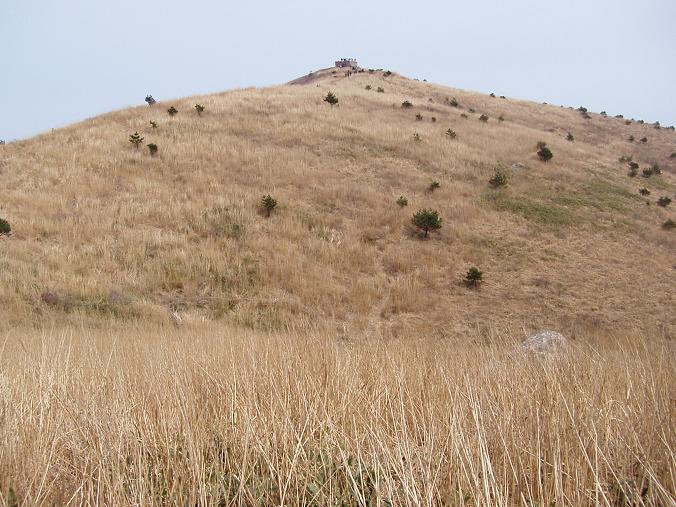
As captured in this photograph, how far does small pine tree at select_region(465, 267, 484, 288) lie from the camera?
1395 cm

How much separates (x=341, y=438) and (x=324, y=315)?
9747mm

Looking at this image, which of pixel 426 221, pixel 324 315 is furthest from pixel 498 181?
pixel 324 315

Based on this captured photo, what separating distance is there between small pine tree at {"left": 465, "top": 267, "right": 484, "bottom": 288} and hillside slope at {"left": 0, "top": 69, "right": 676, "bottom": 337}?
1.18ft

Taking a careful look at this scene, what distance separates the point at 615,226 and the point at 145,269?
18.9 metres

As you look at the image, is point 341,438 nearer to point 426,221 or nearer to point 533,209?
point 426,221

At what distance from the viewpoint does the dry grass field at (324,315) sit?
1.90m

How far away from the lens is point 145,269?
13.0m

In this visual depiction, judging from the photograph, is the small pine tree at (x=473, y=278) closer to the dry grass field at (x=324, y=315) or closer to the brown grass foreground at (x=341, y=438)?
the dry grass field at (x=324, y=315)

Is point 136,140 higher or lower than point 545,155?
higher

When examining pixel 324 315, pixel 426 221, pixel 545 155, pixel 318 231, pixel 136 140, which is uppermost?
pixel 136 140

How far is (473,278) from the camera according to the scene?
550 inches

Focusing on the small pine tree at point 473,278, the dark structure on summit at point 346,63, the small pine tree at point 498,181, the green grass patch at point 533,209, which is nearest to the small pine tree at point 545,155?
the small pine tree at point 498,181

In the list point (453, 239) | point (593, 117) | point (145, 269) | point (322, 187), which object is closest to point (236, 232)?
point (145, 269)

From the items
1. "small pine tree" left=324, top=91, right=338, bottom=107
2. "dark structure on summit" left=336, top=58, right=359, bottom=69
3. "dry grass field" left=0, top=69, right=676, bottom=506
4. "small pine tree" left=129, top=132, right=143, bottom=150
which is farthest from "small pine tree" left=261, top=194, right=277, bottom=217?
"dark structure on summit" left=336, top=58, right=359, bottom=69
